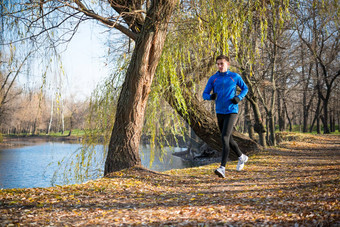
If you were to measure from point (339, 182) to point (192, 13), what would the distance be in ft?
10.3

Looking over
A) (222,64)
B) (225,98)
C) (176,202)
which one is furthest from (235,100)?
(176,202)

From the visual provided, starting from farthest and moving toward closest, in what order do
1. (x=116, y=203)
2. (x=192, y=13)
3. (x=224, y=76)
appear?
(x=192, y=13)
(x=224, y=76)
(x=116, y=203)

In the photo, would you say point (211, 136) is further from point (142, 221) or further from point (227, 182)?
point (142, 221)

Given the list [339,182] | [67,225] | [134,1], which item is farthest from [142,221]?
[134,1]

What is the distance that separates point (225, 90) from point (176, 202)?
1899mm

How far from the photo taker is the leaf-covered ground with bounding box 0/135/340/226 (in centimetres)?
216

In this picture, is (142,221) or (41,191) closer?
(142,221)

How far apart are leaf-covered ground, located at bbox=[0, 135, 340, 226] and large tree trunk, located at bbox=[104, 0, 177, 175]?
29cm

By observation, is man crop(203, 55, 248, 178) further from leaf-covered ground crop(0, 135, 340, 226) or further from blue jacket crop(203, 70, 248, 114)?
leaf-covered ground crop(0, 135, 340, 226)

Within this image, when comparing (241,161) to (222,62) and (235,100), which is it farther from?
(222,62)

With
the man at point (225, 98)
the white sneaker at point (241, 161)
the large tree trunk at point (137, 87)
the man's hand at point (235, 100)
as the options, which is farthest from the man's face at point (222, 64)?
the white sneaker at point (241, 161)

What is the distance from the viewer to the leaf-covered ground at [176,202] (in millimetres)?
2156

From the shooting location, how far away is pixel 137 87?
13.4 ft

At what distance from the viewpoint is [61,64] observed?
12.2ft
